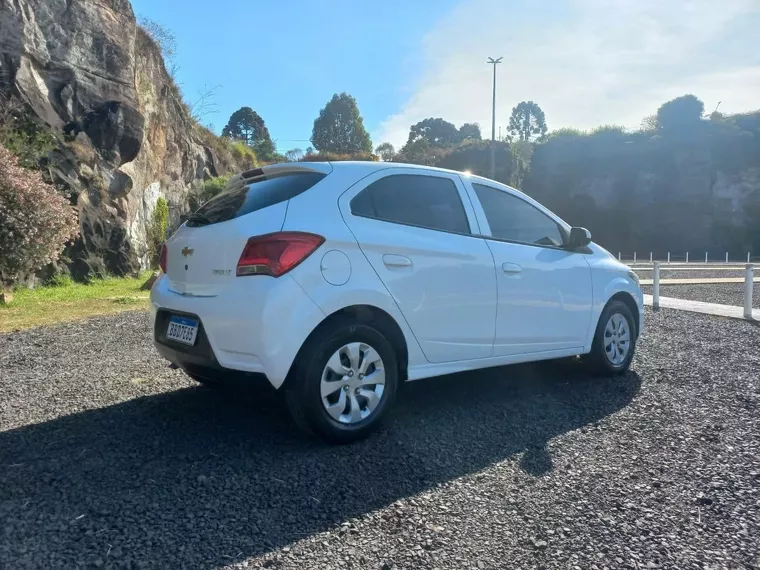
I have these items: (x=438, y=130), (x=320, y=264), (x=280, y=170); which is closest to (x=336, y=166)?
(x=280, y=170)

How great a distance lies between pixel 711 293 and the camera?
1366cm

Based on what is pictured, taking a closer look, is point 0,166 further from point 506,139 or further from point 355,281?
point 506,139

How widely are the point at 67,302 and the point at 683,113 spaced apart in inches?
2151

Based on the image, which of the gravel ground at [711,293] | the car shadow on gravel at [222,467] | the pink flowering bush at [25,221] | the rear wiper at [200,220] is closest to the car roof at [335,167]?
the rear wiper at [200,220]

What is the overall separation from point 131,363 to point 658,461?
4.65 m

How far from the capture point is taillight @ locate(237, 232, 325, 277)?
329 centimetres

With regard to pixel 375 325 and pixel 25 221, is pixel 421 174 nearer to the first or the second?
pixel 375 325

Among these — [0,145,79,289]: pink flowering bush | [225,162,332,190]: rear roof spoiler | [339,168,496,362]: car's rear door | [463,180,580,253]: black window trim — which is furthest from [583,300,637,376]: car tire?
[0,145,79,289]: pink flowering bush

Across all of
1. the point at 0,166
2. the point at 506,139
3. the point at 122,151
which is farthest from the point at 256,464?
the point at 506,139

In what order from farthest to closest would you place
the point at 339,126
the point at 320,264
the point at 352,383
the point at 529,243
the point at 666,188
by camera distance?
the point at 339,126 < the point at 666,188 < the point at 529,243 < the point at 352,383 < the point at 320,264

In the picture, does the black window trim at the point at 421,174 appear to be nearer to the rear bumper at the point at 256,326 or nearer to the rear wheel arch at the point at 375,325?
the rear wheel arch at the point at 375,325

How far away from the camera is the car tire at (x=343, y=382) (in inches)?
130

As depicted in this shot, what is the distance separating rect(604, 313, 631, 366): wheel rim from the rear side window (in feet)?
6.28

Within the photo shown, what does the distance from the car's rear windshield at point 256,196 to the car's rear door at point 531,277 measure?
1406 millimetres
